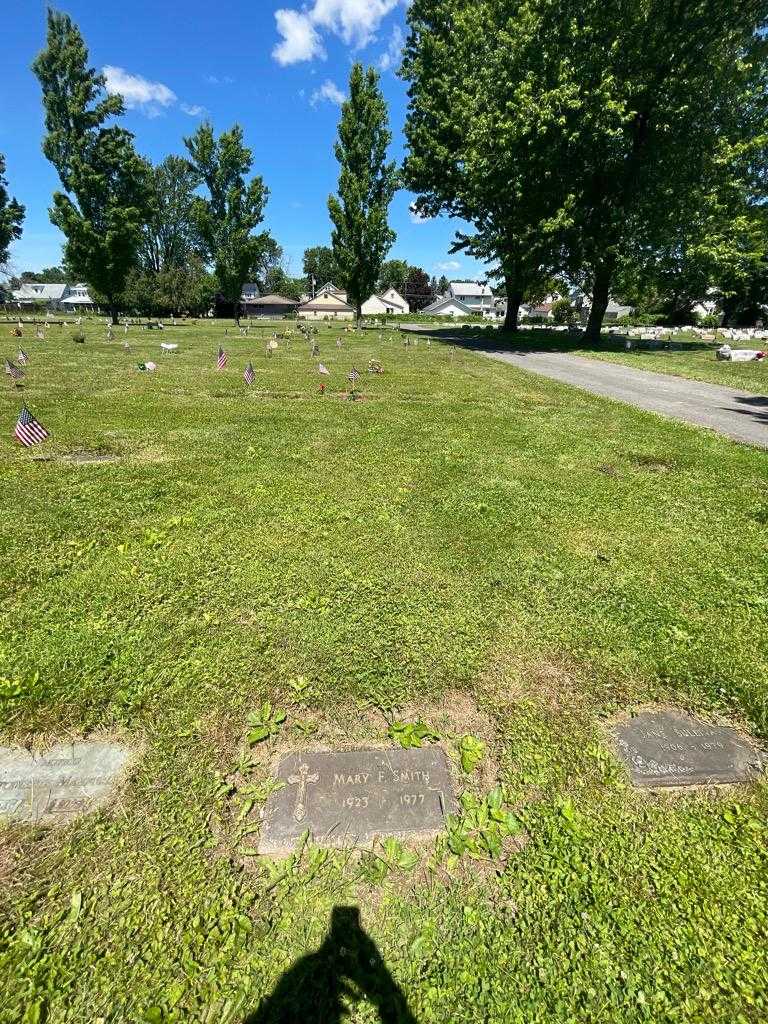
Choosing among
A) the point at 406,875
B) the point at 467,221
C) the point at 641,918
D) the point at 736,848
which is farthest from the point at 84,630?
the point at 467,221

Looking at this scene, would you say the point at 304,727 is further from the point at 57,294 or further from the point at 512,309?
the point at 57,294

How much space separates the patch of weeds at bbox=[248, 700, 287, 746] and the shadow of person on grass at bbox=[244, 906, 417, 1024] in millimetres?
1065

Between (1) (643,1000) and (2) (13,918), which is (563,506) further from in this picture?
(2) (13,918)

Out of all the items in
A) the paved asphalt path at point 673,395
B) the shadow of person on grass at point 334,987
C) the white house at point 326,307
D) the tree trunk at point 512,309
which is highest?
the white house at point 326,307

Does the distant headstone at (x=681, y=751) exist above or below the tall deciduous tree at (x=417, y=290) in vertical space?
below

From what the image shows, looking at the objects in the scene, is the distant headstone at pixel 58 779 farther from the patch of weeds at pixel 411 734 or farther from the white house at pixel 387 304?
the white house at pixel 387 304

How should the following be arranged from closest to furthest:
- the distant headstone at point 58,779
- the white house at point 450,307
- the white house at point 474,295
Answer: the distant headstone at point 58,779 → the white house at point 450,307 → the white house at point 474,295

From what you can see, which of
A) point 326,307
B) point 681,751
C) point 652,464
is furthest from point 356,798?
point 326,307

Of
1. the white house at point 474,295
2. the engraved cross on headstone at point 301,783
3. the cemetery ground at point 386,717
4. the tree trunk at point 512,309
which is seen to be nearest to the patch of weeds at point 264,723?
the cemetery ground at point 386,717

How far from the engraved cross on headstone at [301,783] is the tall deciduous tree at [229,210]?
49.3 m

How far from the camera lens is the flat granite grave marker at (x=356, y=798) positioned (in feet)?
7.61

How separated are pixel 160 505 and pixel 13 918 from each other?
14.2ft

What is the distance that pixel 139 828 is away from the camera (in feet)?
7.48

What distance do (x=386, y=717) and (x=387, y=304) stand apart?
325 ft
